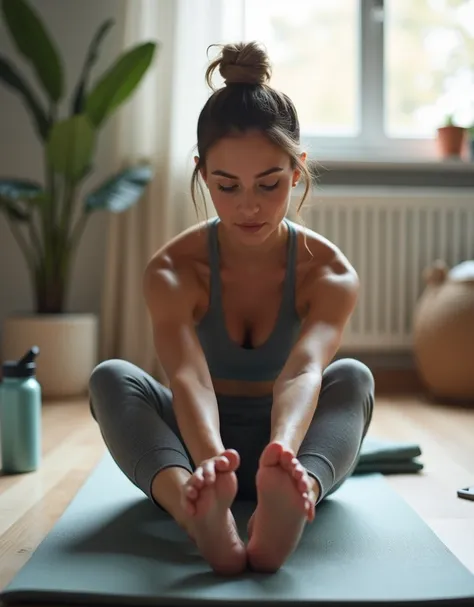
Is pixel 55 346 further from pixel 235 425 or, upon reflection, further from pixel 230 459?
pixel 230 459

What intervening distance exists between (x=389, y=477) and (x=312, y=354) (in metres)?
0.58

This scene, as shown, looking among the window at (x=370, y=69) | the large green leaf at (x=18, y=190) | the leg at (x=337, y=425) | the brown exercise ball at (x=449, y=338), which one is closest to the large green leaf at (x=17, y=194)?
the large green leaf at (x=18, y=190)

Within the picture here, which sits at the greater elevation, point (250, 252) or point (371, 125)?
point (371, 125)

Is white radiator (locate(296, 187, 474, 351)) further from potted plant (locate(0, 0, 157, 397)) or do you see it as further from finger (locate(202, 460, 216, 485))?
finger (locate(202, 460, 216, 485))

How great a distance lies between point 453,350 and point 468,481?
103 cm

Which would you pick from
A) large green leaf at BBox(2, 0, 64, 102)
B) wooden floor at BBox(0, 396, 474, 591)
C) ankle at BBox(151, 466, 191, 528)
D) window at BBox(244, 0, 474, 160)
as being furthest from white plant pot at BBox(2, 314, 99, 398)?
ankle at BBox(151, 466, 191, 528)

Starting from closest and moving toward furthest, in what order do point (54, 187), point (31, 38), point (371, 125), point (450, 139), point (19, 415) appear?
point (19, 415), point (31, 38), point (54, 187), point (450, 139), point (371, 125)

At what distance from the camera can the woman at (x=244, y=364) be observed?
1.00 metres

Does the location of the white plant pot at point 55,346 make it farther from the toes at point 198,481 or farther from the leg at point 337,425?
the toes at point 198,481

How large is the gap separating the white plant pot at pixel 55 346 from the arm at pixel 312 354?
5.04 ft

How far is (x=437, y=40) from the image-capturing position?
323cm

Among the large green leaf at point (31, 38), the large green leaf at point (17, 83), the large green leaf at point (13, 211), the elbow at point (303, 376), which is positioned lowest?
the elbow at point (303, 376)

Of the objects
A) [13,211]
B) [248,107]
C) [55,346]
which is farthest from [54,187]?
[248,107]

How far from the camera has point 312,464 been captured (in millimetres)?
1141
